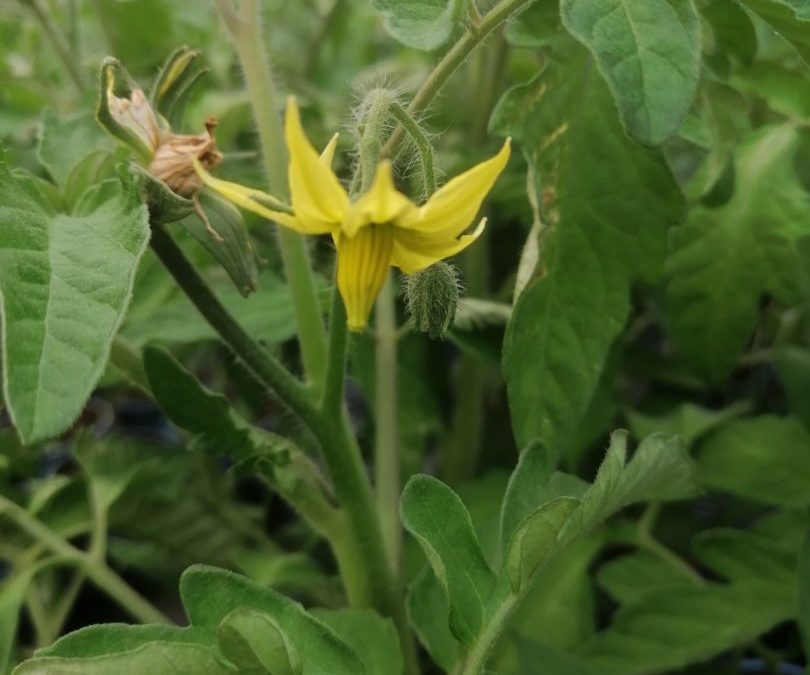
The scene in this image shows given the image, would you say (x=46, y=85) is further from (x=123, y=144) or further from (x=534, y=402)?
(x=534, y=402)

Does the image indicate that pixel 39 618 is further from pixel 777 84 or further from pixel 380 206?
pixel 777 84

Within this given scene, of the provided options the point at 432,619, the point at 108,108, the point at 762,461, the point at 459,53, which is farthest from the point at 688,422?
the point at 108,108

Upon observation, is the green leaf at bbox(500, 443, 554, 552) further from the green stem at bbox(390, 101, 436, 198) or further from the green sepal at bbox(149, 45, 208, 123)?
the green sepal at bbox(149, 45, 208, 123)

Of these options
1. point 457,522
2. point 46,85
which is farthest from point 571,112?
point 46,85

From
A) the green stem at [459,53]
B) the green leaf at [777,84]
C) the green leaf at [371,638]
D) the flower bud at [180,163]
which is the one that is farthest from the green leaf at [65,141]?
the green leaf at [777,84]

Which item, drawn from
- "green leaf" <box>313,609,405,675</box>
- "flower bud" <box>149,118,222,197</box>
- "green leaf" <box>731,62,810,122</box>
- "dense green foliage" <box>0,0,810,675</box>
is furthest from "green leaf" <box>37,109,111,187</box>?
"green leaf" <box>731,62,810,122</box>
